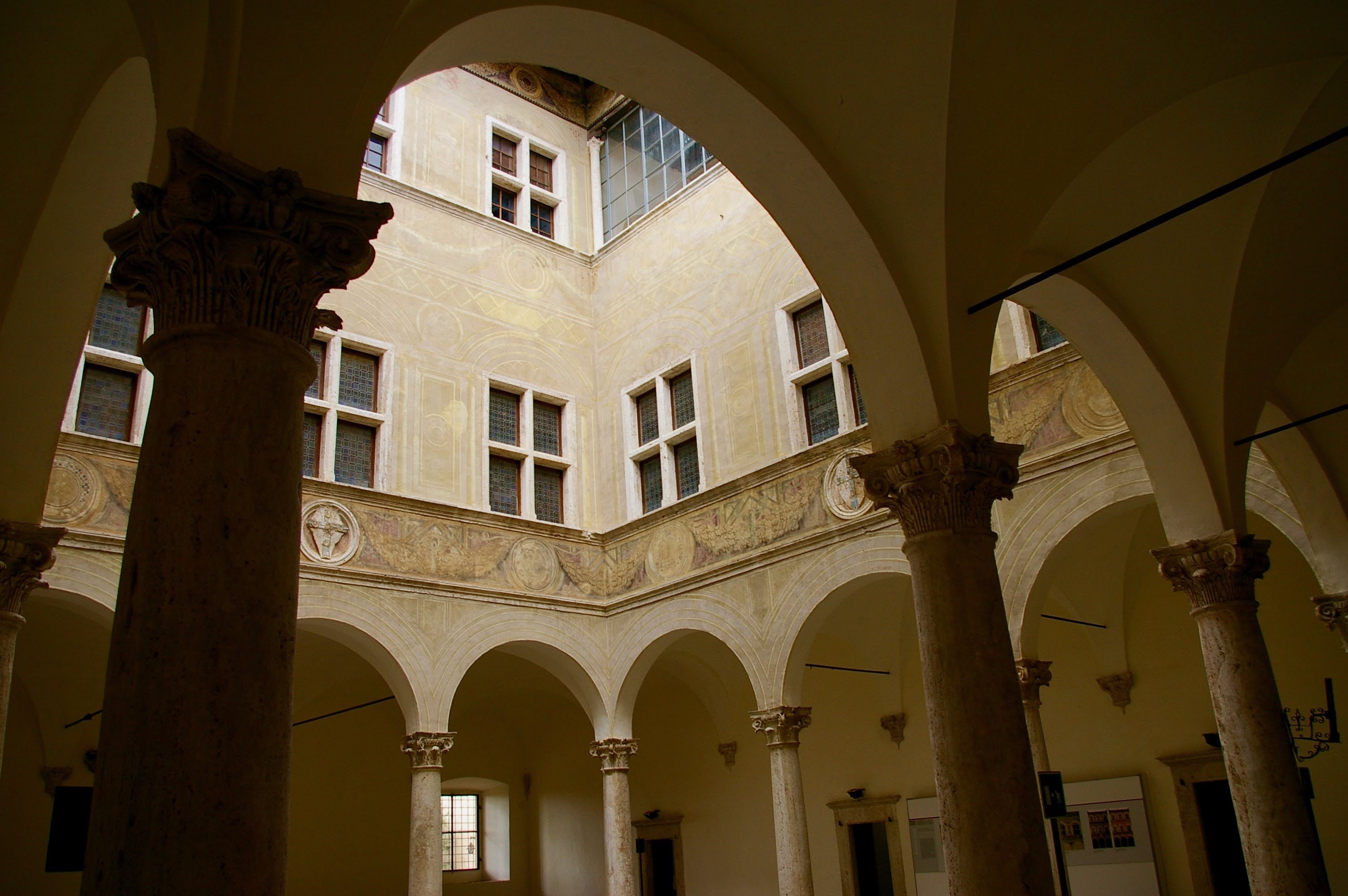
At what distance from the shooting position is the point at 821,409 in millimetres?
12195

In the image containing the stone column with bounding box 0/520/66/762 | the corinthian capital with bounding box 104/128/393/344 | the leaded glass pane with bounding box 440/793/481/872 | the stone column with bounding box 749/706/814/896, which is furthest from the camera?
the leaded glass pane with bounding box 440/793/481/872

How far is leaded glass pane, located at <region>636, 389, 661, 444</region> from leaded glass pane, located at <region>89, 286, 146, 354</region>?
6112 mm

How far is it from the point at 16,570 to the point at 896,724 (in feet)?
34.5

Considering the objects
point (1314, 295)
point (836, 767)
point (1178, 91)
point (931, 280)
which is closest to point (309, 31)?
point (931, 280)

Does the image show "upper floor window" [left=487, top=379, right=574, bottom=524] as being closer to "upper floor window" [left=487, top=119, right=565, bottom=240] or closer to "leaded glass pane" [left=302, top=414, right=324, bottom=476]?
"leaded glass pane" [left=302, top=414, right=324, bottom=476]

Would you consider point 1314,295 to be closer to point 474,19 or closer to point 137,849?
point 474,19

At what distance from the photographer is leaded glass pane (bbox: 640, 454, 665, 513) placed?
1390cm

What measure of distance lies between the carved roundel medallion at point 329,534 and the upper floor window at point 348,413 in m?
0.49

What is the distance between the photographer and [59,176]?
199 inches

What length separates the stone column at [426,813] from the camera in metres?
11.0

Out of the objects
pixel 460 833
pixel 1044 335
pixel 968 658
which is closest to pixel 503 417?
pixel 1044 335

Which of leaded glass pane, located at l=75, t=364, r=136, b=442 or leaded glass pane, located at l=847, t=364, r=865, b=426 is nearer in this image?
leaded glass pane, located at l=75, t=364, r=136, b=442

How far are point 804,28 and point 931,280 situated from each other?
139 centimetres

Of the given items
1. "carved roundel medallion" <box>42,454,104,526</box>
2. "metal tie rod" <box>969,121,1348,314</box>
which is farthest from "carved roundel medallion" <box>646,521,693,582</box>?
"metal tie rod" <box>969,121,1348,314</box>
